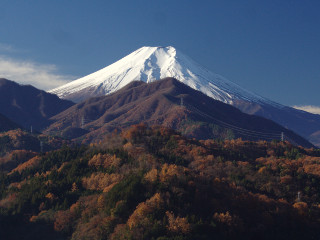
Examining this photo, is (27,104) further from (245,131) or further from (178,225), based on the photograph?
(178,225)

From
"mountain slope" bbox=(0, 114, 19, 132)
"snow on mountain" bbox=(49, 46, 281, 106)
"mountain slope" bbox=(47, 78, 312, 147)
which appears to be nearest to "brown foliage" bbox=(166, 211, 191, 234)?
"mountain slope" bbox=(0, 114, 19, 132)

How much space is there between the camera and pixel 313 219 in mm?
30484

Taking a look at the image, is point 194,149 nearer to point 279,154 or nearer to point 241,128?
point 279,154

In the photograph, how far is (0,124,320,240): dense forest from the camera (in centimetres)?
2534

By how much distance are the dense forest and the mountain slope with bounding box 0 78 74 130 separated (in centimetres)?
8916

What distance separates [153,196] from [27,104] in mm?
124273

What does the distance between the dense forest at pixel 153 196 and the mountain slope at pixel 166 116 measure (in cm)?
5028

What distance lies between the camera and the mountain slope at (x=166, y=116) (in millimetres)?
98812

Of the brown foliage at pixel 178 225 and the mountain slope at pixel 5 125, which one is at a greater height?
the mountain slope at pixel 5 125

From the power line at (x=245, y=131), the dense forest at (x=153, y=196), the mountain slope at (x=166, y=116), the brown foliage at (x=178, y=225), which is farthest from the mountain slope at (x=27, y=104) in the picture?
the brown foliage at (x=178, y=225)

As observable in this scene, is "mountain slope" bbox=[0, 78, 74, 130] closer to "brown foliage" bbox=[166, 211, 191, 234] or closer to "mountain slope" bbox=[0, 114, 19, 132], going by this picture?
"mountain slope" bbox=[0, 114, 19, 132]

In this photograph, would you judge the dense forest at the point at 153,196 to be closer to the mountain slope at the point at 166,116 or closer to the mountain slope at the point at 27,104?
the mountain slope at the point at 166,116

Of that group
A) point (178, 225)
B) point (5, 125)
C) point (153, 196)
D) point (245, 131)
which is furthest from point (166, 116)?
point (178, 225)

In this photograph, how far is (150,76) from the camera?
562ft
